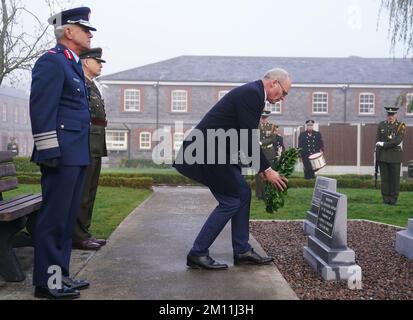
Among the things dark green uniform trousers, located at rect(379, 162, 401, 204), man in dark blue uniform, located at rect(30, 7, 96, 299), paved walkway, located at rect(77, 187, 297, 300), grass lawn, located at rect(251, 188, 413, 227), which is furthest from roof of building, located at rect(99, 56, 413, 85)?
man in dark blue uniform, located at rect(30, 7, 96, 299)

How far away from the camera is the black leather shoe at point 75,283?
13.3 feet

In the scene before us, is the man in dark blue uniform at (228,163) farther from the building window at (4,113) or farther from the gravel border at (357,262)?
the building window at (4,113)

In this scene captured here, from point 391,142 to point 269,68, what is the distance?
3119cm

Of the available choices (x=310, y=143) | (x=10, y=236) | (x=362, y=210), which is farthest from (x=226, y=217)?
(x=310, y=143)

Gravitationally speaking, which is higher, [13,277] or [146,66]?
[146,66]

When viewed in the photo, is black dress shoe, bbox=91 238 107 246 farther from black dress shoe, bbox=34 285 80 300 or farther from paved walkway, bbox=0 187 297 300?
black dress shoe, bbox=34 285 80 300

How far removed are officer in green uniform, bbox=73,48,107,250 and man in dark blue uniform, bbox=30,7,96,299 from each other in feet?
5.43

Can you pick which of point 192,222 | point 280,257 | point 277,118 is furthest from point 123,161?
point 280,257

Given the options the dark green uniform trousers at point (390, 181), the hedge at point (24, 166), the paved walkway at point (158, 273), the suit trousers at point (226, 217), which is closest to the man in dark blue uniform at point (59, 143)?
the paved walkway at point (158, 273)

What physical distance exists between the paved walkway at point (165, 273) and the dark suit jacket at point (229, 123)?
2.90 ft

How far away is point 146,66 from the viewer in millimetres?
41938

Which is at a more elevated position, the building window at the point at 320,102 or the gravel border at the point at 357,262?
the building window at the point at 320,102

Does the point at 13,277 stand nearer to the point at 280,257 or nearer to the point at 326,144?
the point at 280,257
